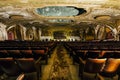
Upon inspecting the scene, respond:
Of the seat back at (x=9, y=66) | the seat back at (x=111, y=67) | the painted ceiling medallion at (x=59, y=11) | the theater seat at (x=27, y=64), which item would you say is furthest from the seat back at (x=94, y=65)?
the painted ceiling medallion at (x=59, y=11)

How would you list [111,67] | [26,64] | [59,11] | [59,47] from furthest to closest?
1. [59,11]
2. [59,47]
3. [26,64]
4. [111,67]

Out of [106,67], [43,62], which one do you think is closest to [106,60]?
[106,67]

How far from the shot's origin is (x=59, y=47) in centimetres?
1784

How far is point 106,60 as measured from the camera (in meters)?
3.90

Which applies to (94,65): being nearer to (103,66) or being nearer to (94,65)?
(94,65)

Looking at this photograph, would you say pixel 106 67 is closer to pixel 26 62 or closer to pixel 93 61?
pixel 93 61

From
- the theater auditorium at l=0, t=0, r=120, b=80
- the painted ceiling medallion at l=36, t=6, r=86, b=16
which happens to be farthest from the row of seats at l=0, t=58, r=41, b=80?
the painted ceiling medallion at l=36, t=6, r=86, b=16

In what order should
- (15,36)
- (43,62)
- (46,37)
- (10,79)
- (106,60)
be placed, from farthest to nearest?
(46,37) < (15,36) < (43,62) < (10,79) < (106,60)

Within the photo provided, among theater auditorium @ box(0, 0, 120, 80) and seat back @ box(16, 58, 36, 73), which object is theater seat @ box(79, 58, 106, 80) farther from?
seat back @ box(16, 58, 36, 73)

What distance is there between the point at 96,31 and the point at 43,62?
71.4ft

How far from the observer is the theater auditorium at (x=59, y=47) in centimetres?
413

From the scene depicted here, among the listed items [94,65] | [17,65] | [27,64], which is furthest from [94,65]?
[17,65]

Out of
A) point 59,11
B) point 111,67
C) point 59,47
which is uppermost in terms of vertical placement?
point 59,11

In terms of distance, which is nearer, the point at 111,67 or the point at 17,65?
the point at 111,67
